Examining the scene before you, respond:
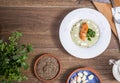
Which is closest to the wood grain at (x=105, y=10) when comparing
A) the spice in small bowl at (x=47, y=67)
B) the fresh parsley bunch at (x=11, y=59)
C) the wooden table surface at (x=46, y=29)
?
the wooden table surface at (x=46, y=29)

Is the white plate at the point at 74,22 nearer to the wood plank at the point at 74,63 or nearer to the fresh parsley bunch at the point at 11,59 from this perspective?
the wood plank at the point at 74,63

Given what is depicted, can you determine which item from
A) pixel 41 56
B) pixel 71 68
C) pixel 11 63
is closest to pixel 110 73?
pixel 71 68

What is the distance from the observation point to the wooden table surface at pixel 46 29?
126 centimetres

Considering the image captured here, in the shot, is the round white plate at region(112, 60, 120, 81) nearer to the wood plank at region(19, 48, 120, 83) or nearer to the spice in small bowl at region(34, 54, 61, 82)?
the wood plank at region(19, 48, 120, 83)

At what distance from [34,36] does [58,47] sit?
4.4 inches

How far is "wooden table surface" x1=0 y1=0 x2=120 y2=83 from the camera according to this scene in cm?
126

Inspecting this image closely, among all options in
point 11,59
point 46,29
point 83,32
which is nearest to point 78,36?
point 83,32

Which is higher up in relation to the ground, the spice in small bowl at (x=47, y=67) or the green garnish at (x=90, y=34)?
the green garnish at (x=90, y=34)

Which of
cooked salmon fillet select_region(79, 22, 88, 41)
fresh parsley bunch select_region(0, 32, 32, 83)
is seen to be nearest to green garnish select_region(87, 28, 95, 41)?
cooked salmon fillet select_region(79, 22, 88, 41)

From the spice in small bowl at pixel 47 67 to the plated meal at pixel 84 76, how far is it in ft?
0.21

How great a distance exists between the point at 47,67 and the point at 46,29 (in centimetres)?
17

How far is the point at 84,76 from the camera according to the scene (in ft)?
4.04

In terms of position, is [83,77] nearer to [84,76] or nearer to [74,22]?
[84,76]

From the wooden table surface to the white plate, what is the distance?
4cm
